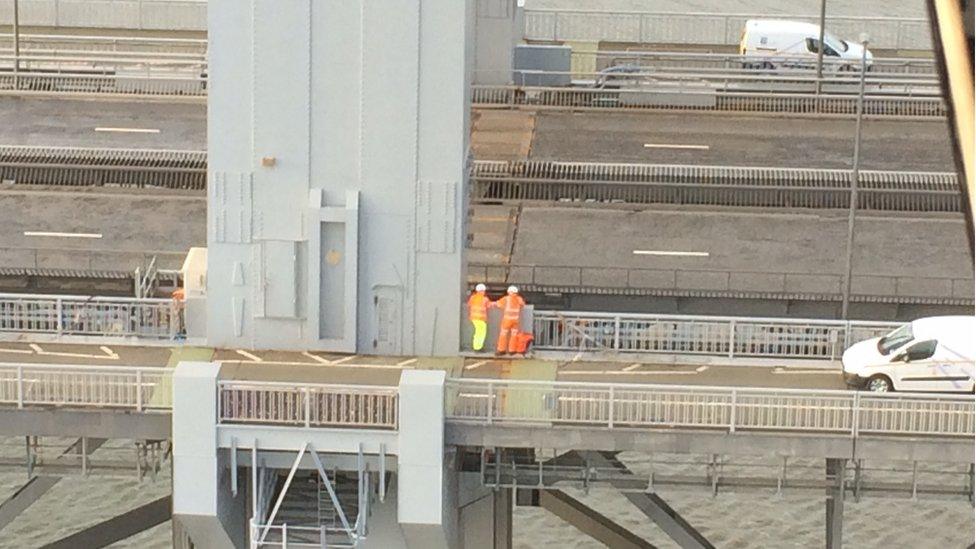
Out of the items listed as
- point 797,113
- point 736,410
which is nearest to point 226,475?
point 736,410

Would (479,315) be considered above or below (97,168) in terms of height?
below

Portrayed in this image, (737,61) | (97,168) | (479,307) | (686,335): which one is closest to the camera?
(479,307)

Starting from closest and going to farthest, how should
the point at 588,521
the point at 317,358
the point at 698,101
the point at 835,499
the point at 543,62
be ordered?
the point at 835,499 < the point at 317,358 < the point at 588,521 < the point at 698,101 < the point at 543,62

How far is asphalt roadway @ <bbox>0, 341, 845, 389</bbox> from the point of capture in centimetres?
2752

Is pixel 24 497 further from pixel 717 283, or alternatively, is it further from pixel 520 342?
pixel 717 283

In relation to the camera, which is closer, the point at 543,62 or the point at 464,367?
the point at 464,367

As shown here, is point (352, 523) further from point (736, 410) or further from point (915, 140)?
point (915, 140)

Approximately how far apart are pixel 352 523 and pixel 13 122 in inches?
922

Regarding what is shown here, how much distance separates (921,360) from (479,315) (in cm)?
643

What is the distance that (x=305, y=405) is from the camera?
25250 mm

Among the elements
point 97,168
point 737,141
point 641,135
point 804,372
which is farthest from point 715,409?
point 641,135

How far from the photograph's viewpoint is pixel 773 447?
1002 inches

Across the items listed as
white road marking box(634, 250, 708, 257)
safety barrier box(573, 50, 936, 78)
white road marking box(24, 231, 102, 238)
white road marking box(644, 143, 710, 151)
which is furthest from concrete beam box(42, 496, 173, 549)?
safety barrier box(573, 50, 936, 78)

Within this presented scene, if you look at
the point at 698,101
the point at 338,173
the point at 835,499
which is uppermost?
the point at 698,101
